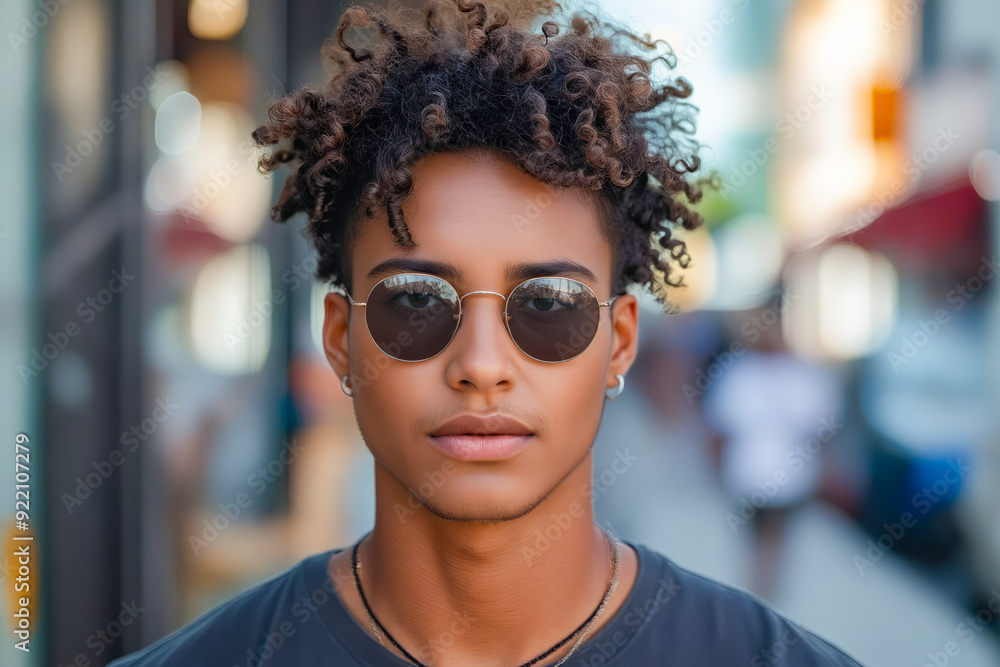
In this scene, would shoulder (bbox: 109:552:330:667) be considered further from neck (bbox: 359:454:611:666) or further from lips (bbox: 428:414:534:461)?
lips (bbox: 428:414:534:461)

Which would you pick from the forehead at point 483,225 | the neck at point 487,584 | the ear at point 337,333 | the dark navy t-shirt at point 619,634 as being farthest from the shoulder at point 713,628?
the ear at point 337,333

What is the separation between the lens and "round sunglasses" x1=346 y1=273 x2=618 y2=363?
1862 mm

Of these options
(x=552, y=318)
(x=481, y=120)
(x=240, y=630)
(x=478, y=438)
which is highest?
(x=481, y=120)

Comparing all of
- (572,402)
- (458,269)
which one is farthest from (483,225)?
(572,402)

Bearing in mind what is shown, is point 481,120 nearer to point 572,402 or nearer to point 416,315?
point 416,315

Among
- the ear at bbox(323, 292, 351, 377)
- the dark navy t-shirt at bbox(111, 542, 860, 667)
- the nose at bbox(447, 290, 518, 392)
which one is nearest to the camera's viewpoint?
the nose at bbox(447, 290, 518, 392)

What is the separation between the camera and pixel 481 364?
5.86ft

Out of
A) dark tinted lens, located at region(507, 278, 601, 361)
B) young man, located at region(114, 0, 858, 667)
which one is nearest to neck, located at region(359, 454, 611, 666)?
young man, located at region(114, 0, 858, 667)

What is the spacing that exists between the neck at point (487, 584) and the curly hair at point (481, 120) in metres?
0.69

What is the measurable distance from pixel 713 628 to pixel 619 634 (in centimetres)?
25

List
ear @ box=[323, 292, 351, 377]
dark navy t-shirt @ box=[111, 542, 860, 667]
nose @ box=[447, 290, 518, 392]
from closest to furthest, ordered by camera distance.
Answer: nose @ box=[447, 290, 518, 392] < dark navy t-shirt @ box=[111, 542, 860, 667] < ear @ box=[323, 292, 351, 377]

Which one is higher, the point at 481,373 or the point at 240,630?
the point at 481,373

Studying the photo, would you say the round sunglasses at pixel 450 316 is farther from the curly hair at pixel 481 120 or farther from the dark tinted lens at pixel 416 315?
the curly hair at pixel 481 120

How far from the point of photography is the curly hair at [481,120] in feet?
6.42
